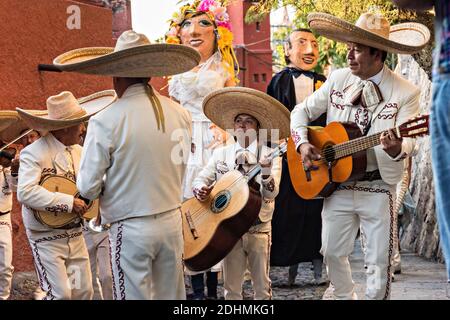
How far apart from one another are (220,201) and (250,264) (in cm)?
78

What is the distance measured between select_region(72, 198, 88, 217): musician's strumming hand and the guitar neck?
6.20 ft

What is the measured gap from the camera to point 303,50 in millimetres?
9367

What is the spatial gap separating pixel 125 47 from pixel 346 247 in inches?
89.1

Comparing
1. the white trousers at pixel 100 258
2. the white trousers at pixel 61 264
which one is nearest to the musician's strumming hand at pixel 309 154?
the white trousers at pixel 61 264

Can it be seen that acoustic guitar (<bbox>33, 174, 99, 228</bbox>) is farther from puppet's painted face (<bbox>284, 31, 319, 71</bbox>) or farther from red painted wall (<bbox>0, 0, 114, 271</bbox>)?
puppet's painted face (<bbox>284, 31, 319, 71</bbox>)

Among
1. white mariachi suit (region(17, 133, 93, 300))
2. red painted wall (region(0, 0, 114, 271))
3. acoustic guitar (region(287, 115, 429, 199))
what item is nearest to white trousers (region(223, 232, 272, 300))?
acoustic guitar (region(287, 115, 429, 199))

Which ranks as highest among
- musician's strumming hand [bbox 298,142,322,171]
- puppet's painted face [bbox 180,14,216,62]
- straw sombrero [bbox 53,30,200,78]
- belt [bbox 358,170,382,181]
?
puppet's painted face [bbox 180,14,216,62]

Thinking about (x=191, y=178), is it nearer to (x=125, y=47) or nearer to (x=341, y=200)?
(x=341, y=200)

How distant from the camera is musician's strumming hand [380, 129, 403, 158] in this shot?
572 centimetres

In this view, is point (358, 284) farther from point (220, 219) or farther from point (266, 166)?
point (220, 219)

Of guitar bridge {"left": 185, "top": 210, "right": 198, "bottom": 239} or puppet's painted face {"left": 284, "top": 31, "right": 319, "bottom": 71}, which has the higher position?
puppet's painted face {"left": 284, "top": 31, "right": 319, "bottom": 71}

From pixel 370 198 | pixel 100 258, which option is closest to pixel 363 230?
pixel 370 198

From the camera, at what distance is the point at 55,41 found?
33.1 feet

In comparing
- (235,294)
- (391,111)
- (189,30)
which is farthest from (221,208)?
(189,30)
